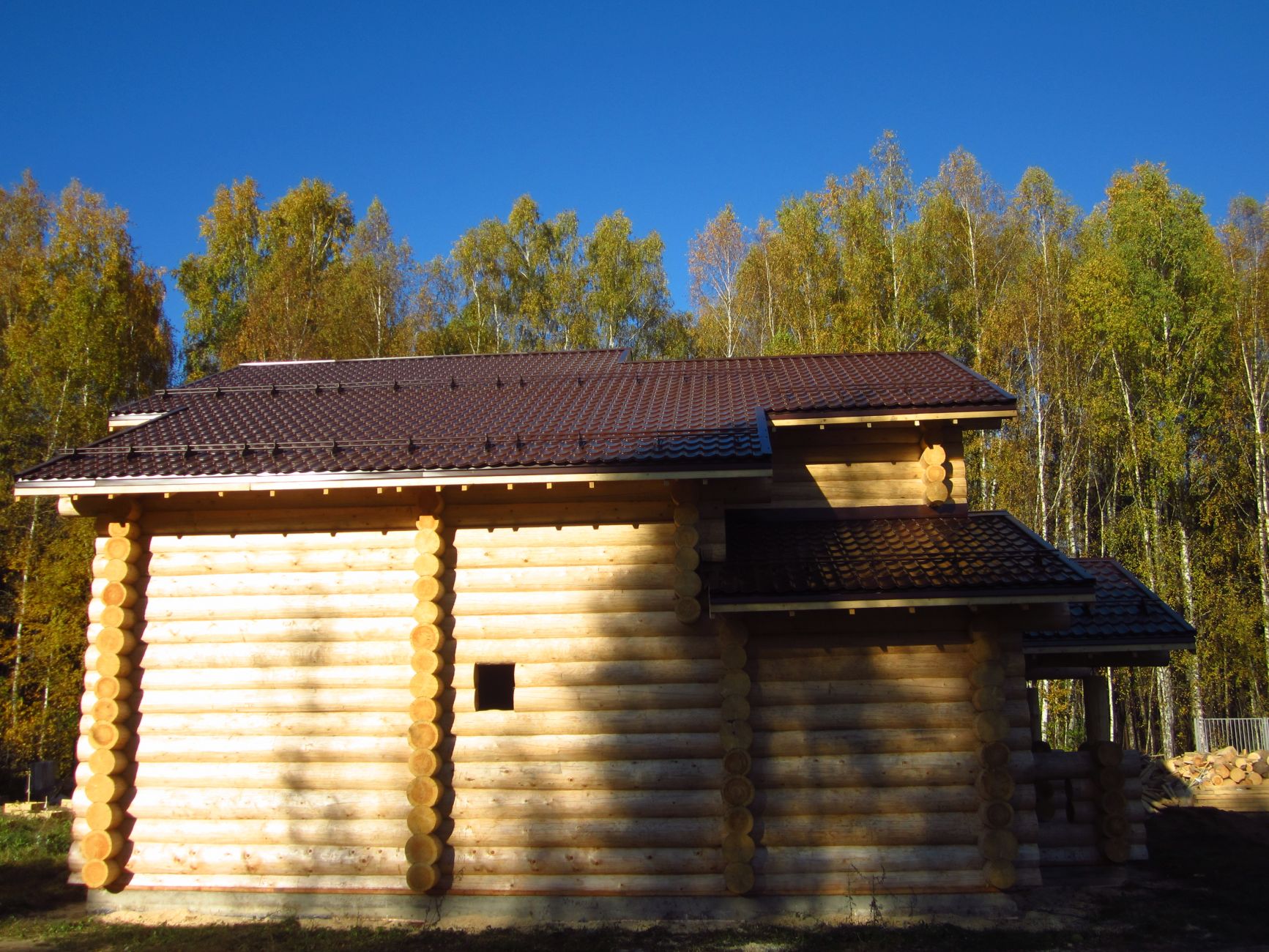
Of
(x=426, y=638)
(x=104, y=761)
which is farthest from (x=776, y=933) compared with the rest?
(x=104, y=761)

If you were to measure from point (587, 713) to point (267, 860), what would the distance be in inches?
135

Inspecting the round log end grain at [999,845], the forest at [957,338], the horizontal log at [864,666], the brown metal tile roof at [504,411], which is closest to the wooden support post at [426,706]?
the brown metal tile roof at [504,411]

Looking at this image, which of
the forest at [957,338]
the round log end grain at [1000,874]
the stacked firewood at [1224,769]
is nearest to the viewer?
the round log end grain at [1000,874]

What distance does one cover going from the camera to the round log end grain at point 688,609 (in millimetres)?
8219

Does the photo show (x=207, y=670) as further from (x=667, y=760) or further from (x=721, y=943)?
(x=721, y=943)

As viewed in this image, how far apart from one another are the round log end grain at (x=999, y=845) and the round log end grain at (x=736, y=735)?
2.30 m

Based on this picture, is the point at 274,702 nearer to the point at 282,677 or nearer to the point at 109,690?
the point at 282,677

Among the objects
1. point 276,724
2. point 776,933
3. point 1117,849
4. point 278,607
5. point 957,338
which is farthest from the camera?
point 957,338

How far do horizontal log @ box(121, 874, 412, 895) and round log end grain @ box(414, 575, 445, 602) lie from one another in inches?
104

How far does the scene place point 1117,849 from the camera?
30.2 ft

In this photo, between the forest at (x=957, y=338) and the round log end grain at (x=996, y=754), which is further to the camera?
the forest at (x=957, y=338)

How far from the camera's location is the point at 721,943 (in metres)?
7.35

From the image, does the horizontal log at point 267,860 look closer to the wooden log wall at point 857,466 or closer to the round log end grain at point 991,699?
the wooden log wall at point 857,466


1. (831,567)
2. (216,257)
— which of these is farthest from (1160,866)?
(216,257)
